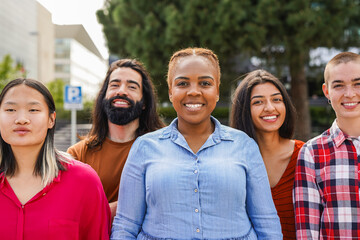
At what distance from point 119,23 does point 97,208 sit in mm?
9993

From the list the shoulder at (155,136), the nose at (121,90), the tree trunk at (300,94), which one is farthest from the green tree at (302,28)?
the shoulder at (155,136)

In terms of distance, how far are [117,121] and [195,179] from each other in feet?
4.40

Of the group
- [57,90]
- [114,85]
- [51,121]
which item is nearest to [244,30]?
[114,85]

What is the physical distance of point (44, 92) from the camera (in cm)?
203

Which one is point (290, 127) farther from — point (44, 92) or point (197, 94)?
point (44, 92)

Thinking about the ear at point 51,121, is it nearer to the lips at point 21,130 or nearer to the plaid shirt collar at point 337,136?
the lips at point 21,130

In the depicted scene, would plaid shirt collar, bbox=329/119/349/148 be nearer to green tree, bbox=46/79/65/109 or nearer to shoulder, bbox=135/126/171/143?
shoulder, bbox=135/126/171/143

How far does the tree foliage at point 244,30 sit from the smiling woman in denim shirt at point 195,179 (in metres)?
7.75

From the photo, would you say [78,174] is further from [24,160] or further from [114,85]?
[114,85]

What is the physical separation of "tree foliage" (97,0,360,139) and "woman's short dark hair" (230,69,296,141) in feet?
22.5

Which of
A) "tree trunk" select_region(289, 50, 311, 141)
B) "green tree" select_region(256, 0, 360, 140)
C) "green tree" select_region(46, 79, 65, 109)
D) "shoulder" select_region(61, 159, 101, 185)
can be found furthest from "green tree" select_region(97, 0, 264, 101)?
"green tree" select_region(46, 79, 65, 109)

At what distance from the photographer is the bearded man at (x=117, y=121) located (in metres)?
2.84

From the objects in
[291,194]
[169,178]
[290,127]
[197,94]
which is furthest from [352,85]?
[169,178]

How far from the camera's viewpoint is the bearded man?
284 cm
